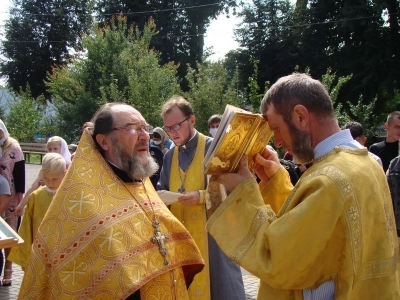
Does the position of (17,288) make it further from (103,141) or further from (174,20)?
(174,20)

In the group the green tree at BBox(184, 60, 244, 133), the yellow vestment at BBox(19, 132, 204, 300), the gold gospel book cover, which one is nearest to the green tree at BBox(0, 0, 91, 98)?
the green tree at BBox(184, 60, 244, 133)

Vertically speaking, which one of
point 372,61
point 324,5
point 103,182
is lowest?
point 372,61

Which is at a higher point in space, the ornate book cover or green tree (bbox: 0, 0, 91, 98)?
the ornate book cover

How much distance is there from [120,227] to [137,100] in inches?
610

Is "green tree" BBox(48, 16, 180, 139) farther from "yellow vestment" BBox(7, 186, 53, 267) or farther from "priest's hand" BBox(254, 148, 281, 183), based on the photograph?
"priest's hand" BBox(254, 148, 281, 183)

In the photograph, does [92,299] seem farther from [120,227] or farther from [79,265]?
[120,227]

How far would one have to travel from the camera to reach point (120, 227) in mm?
2994

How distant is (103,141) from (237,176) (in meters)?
1.22

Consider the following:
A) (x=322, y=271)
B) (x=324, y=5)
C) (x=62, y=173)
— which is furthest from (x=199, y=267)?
(x=324, y=5)

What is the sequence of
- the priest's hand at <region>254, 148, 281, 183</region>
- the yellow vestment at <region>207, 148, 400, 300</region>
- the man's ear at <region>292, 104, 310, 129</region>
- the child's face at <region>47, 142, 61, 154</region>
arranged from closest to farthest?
the yellow vestment at <region>207, 148, 400, 300</region> < the man's ear at <region>292, 104, 310, 129</region> < the priest's hand at <region>254, 148, 281, 183</region> < the child's face at <region>47, 142, 61, 154</region>

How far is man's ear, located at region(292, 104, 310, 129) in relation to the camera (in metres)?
2.16

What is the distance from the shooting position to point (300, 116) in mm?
2170

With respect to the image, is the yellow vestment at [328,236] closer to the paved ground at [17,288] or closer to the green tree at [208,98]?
the paved ground at [17,288]

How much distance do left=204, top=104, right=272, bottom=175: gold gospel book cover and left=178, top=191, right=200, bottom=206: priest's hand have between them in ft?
6.72
